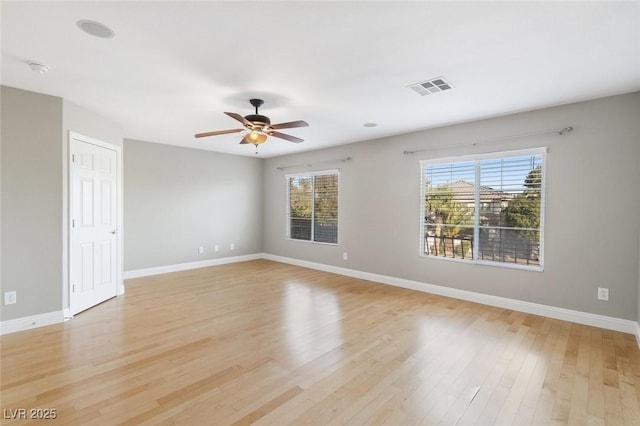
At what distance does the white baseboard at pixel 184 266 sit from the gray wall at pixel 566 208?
3729mm

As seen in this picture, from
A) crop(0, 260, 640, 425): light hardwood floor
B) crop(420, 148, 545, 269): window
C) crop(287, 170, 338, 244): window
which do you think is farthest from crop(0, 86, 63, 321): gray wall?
crop(420, 148, 545, 269): window

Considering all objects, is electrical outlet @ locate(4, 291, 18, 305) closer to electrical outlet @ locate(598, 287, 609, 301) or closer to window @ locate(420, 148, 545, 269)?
window @ locate(420, 148, 545, 269)

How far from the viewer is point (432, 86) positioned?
10.4 feet

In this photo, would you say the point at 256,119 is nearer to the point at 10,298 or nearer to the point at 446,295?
the point at 10,298

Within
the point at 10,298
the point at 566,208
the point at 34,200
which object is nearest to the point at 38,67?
the point at 34,200

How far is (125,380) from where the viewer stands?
2318 mm

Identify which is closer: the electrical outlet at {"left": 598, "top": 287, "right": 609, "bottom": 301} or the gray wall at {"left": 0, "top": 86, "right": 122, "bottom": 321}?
Answer: the gray wall at {"left": 0, "top": 86, "right": 122, "bottom": 321}

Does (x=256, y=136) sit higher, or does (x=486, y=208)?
(x=256, y=136)

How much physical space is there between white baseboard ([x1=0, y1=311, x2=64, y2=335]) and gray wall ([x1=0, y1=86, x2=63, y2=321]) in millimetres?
52

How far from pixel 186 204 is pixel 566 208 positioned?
6587 mm

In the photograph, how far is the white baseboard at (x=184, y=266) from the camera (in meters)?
5.70

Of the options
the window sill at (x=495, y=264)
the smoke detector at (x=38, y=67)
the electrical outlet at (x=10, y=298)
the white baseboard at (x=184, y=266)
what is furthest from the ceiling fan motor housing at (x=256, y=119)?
the white baseboard at (x=184, y=266)

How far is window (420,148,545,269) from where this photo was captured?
12.9 ft

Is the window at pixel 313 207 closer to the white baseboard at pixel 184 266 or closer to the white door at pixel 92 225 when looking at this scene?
the white baseboard at pixel 184 266
